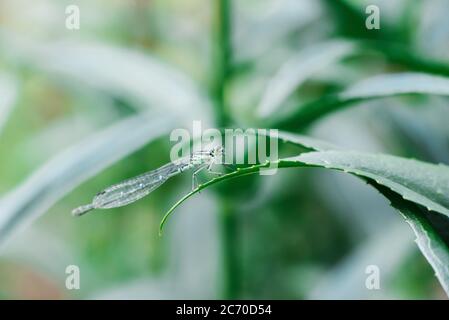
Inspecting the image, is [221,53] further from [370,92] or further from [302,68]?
[370,92]

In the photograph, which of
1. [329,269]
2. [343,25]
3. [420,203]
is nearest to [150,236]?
[329,269]

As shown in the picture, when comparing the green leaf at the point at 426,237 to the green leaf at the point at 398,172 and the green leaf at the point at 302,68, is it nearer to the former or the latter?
the green leaf at the point at 398,172

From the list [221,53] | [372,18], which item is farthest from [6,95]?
[372,18]

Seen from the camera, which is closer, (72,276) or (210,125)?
(210,125)

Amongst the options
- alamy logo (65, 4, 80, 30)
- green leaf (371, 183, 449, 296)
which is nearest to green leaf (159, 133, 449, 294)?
green leaf (371, 183, 449, 296)

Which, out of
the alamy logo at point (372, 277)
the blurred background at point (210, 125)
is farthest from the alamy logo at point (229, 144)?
the alamy logo at point (372, 277)

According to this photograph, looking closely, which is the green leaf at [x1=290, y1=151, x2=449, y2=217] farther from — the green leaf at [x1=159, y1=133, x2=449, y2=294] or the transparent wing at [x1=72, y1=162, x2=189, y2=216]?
the transparent wing at [x1=72, y1=162, x2=189, y2=216]
